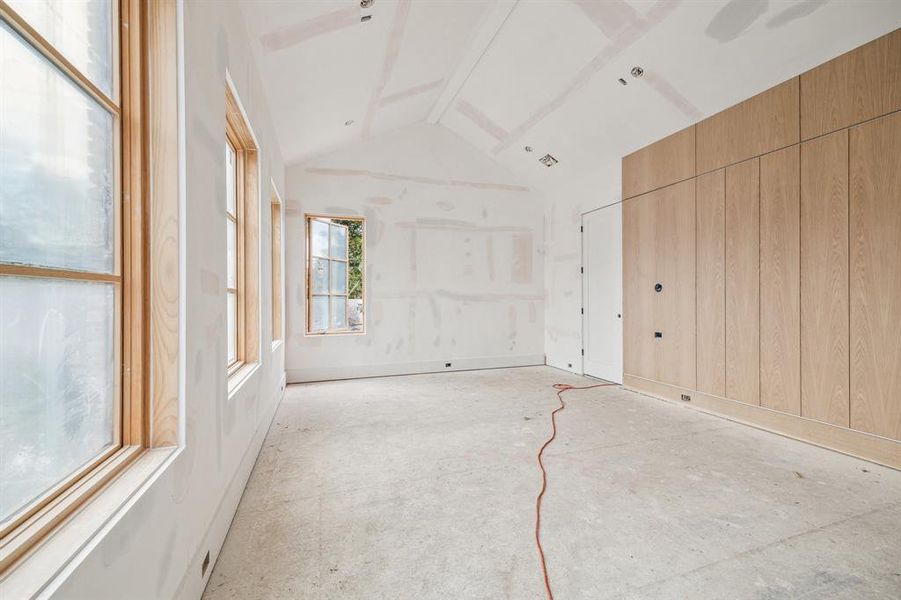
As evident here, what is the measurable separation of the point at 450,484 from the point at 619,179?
4.05 meters

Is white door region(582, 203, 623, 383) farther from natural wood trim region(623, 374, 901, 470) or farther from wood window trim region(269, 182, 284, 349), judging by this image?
wood window trim region(269, 182, 284, 349)

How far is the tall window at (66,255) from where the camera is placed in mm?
764

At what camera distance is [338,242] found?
5410 mm

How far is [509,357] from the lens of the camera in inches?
236

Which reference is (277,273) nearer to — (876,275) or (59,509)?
(59,509)

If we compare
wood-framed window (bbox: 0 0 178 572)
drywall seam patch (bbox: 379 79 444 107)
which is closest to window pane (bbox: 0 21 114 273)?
wood-framed window (bbox: 0 0 178 572)

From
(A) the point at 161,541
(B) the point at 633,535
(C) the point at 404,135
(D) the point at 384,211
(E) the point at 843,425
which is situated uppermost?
(C) the point at 404,135

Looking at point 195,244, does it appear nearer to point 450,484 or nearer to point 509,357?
point 450,484

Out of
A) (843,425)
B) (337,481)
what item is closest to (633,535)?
(337,481)

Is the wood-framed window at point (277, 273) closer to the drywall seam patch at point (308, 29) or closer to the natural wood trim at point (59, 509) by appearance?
the drywall seam patch at point (308, 29)

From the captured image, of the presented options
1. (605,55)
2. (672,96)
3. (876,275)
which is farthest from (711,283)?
(605,55)

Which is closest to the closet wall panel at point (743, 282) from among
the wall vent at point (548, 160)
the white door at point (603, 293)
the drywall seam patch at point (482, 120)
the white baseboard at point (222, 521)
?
the white door at point (603, 293)

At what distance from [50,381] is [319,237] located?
4470mm

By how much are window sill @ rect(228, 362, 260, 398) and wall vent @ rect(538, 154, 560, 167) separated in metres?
4.41
